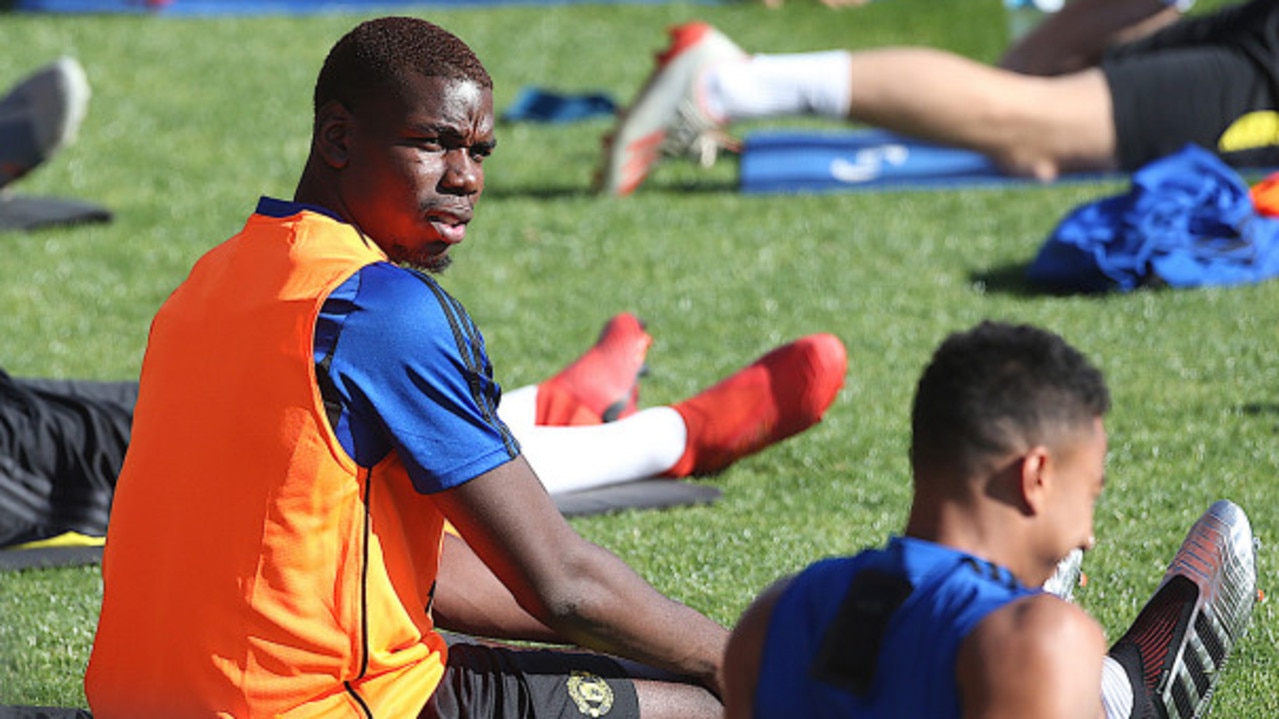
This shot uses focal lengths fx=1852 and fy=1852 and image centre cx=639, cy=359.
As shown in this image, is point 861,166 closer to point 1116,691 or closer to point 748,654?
point 1116,691

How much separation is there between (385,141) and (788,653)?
3.07 feet

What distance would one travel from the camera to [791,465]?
15.4 ft

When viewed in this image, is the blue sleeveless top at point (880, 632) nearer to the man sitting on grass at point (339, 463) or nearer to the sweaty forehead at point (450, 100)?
the man sitting on grass at point (339, 463)

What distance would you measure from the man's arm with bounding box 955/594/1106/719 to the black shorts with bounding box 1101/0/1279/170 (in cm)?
526

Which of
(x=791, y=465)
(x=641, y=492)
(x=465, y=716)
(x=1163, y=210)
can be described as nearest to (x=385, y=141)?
(x=465, y=716)

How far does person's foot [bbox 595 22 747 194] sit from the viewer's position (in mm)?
6945

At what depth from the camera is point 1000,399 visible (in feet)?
6.99

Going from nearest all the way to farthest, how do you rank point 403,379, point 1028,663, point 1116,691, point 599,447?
1. point 1028,663
2. point 403,379
3. point 1116,691
4. point 599,447

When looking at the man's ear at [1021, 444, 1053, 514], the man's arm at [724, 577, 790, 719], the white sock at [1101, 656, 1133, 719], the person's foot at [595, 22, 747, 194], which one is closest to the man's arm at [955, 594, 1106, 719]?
the man's ear at [1021, 444, 1053, 514]

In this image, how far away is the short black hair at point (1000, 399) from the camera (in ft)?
6.98

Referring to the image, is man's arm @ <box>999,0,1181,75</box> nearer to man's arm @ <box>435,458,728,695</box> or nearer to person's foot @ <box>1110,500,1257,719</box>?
person's foot @ <box>1110,500,1257,719</box>

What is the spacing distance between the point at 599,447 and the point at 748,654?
7.15ft

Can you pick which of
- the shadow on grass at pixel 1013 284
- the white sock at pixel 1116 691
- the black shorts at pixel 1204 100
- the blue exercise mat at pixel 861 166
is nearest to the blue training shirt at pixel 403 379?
the white sock at pixel 1116 691

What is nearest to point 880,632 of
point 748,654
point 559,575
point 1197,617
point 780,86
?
point 748,654
